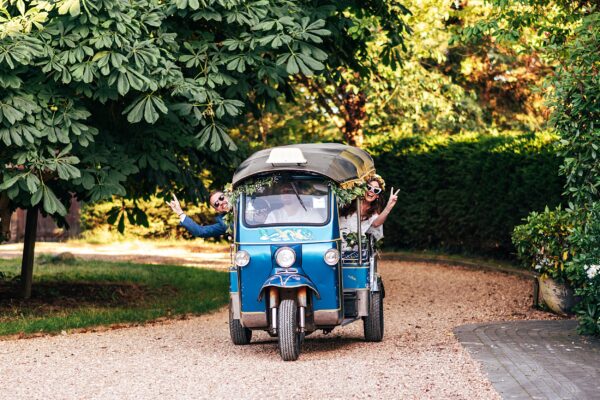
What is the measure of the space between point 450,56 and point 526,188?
517 inches

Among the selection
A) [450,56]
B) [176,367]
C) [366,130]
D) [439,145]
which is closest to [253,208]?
[176,367]

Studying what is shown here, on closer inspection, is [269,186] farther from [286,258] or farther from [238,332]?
[238,332]

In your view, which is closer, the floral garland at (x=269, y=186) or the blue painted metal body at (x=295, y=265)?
the blue painted metal body at (x=295, y=265)

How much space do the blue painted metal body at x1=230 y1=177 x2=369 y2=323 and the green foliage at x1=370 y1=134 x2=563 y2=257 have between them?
763cm

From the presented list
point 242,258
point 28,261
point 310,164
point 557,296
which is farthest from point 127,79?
point 557,296

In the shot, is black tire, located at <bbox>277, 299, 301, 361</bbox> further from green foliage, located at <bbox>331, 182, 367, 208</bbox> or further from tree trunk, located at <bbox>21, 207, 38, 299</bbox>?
tree trunk, located at <bbox>21, 207, 38, 299</bbox>

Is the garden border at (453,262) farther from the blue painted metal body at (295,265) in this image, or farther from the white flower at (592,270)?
the blue painted metal body at (295,265)

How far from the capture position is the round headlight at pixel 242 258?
9148 mm

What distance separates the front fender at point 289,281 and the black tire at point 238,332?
3.33 ft

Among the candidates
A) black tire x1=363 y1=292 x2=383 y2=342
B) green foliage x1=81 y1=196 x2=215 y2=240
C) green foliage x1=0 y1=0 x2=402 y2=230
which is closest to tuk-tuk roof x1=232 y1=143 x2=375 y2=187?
green foliage x1=0 y1=0 x2=402 y2=230

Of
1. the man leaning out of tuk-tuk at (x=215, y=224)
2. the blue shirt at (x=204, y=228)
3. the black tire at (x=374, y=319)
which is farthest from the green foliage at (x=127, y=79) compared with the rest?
the black tire at (x=374, y=319)

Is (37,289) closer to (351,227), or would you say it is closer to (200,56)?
(200,56)

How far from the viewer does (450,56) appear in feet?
96.2

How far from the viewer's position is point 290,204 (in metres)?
9.45
